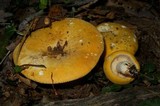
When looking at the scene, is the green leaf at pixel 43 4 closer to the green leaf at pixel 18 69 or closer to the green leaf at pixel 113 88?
the green leaf at pixel 18 69

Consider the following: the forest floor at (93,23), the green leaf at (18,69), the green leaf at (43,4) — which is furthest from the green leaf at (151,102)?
the green leaf at (43,4)

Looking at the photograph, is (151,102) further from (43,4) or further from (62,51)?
(43,4)

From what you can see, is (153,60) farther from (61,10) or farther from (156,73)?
(61,10)

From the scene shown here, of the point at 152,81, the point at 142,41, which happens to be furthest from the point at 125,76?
the point at 142,41

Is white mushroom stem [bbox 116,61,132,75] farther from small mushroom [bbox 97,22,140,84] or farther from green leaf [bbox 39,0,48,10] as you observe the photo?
green leaf [bbox 39,0,48,10]

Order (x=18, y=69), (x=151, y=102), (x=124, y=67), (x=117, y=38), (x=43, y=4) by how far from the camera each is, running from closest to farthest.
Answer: (x=151, y=102), (x=18, y=69), (x=124, y=67), (x=117, y=38), (x=43, y=4)

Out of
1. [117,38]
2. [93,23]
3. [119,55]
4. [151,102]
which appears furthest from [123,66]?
[93,23]
